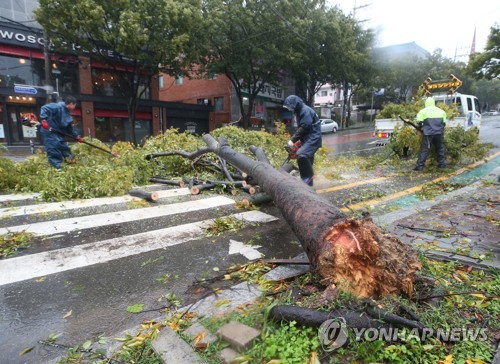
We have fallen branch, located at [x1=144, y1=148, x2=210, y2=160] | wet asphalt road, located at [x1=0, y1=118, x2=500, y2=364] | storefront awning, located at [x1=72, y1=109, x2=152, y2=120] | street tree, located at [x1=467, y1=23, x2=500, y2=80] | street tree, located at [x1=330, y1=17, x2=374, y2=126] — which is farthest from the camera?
street tree, located at [x1=330, y1=17, x2=374, y2=126]

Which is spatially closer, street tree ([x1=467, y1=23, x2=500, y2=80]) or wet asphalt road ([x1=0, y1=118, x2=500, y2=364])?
wet asphalt road ([x1=0, y1=118, x2=500, y2=364])

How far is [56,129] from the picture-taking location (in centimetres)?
699

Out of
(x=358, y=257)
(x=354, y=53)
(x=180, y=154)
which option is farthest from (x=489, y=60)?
(x=358, y=257)

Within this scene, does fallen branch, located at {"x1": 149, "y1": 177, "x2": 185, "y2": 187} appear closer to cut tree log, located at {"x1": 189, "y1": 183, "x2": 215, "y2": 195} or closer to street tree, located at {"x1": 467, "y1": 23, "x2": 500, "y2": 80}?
cut tree log, located at {"x1": 189, "y1": 183, "x2": 215, "y2": 195}

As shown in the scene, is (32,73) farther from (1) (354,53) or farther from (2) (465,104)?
(2) (465,104)

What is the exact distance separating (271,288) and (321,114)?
36766mm

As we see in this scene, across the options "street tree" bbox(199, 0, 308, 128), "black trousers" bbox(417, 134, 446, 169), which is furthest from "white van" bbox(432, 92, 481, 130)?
"street tree" bbox(199, 0, 308, 128)

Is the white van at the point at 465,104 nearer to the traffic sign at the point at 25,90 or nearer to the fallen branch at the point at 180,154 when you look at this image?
the fallen branch at the point at 180,154

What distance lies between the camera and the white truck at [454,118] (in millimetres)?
11079

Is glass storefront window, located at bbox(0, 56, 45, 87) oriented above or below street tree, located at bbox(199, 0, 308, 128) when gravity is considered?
below

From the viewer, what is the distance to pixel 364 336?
1733mm

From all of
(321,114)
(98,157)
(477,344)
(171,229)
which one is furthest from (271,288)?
(321,114)

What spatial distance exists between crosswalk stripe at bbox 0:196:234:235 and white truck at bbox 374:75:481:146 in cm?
760

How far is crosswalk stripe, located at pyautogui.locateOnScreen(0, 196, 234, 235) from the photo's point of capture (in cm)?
400
